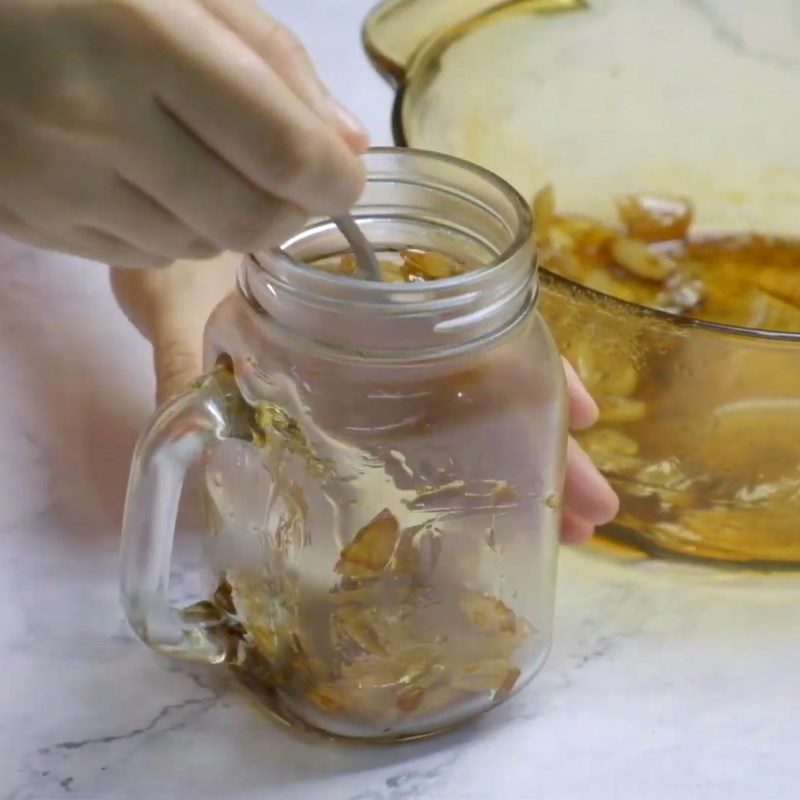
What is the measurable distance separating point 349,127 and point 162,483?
0.13 m

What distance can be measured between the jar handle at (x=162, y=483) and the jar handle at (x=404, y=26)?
23 centimetres

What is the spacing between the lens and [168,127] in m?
0.25

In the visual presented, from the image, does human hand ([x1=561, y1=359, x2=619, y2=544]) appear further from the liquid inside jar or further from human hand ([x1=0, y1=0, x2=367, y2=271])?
human hand ([x1=0, y1=0, x2=367, y2=271])

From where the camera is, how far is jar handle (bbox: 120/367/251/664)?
32 cm

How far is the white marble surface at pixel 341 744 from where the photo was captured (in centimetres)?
35

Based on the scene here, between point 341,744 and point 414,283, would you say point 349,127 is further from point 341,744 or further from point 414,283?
point 341,744

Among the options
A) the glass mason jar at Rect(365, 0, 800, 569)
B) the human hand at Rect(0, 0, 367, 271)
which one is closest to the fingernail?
the human hand at Rect(0, 0, 367, 271)

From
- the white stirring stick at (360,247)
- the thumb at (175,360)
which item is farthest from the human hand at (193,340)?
the white stirring stick at (360,247)

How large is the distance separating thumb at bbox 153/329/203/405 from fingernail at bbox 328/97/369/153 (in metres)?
0.17

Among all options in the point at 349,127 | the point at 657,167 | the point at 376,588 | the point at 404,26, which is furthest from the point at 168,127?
the point at 657,167

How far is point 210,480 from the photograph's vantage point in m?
0.37

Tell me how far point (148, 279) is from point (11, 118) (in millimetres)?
230

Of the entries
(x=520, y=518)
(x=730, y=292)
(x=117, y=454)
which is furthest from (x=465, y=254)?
(x=730, y=292)

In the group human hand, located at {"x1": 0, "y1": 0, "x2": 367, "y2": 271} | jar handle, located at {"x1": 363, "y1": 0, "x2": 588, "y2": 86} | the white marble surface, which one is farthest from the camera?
jar handle, located at {"x1": 363, "y1": 0, "x2": 588, "y2": 86}
